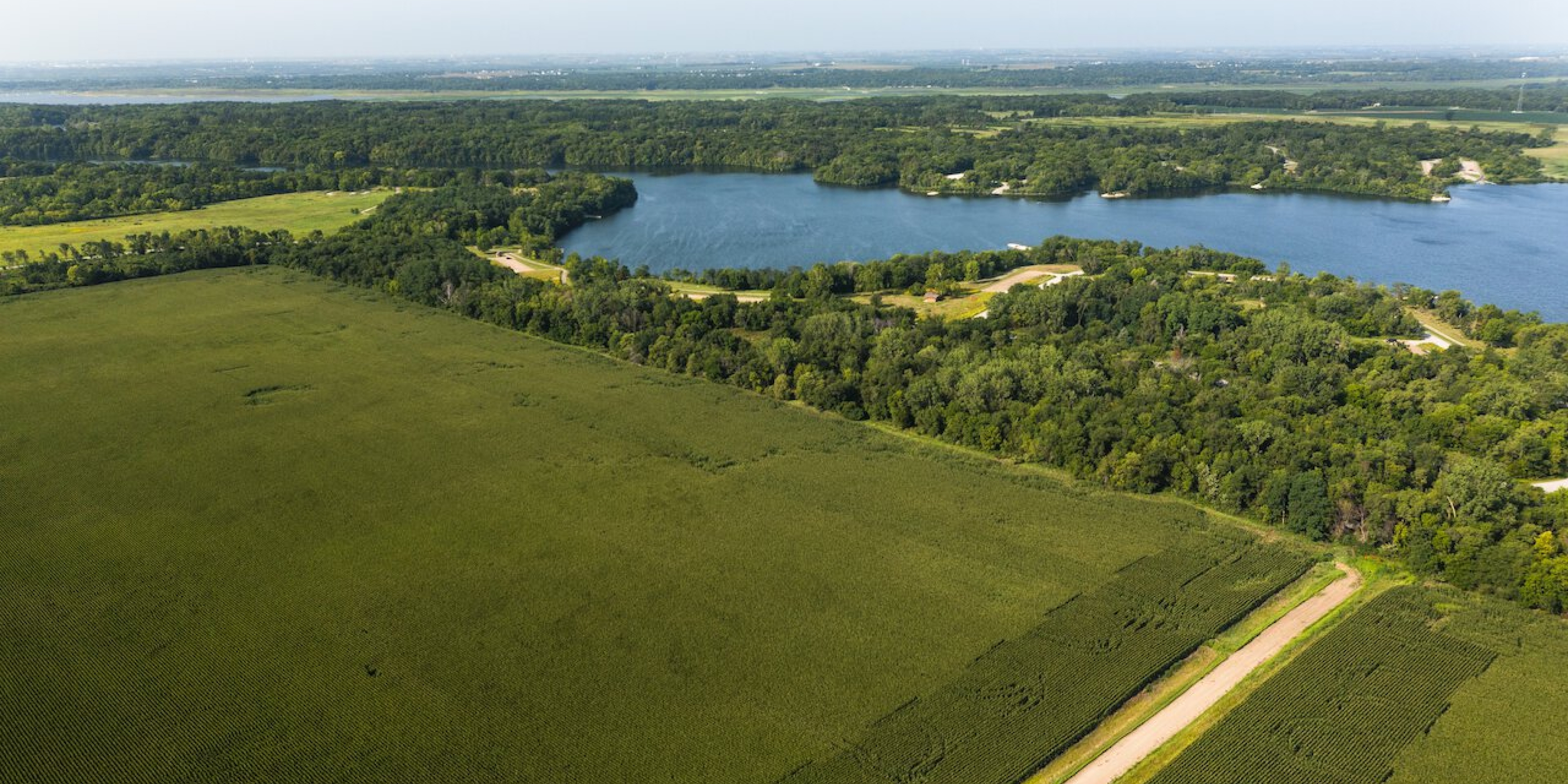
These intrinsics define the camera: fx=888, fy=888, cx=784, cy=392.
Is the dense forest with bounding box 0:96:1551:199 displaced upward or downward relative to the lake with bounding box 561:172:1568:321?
upward

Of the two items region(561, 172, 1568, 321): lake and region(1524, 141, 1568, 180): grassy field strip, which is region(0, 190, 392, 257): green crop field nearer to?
region(561, 172, 1568, 321): lake

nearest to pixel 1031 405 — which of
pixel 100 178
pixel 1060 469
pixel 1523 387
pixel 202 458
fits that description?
pixel 1060 469

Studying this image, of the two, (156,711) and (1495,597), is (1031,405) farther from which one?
(156,711)

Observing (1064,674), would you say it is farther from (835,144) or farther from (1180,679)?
(835,144)

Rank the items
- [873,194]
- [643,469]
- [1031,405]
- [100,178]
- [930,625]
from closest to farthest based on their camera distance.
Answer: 1. [930,625]
2. [643,469]
3. [1031,405]
4. [100,178]
5. [873,194]

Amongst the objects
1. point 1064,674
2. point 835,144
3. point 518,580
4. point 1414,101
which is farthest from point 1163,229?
point 1414,101

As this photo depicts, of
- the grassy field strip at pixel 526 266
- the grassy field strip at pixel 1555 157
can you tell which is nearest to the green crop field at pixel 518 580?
the grassy field strip at pixel 526 266

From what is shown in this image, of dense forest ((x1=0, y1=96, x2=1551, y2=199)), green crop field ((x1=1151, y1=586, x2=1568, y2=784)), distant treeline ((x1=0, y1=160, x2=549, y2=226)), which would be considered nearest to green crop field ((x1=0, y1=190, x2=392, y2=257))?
distant treeline ((x1=0, y1=160, x2=549, y2=226))
